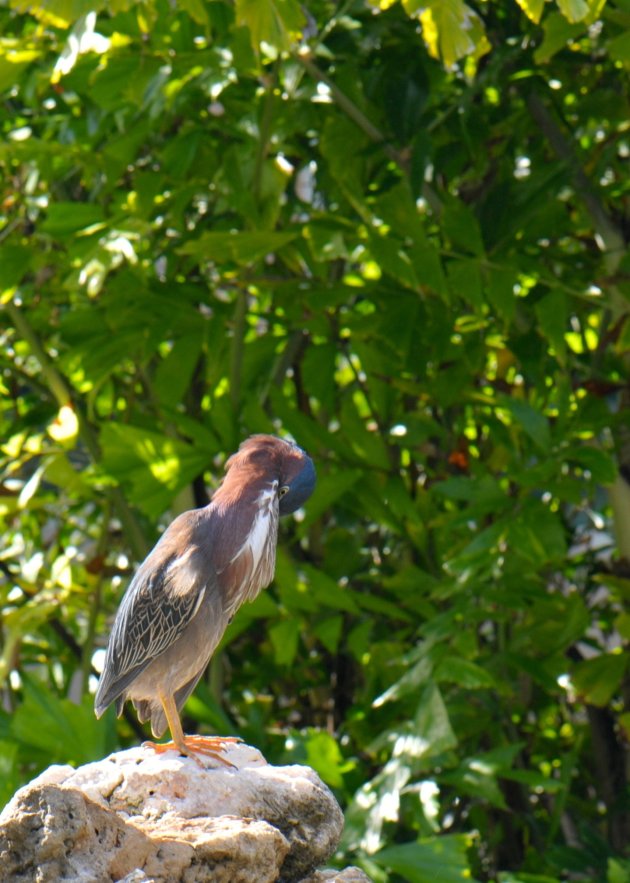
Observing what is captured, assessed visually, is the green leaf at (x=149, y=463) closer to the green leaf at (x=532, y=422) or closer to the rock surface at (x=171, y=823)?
the green leaf at (x=532, y=422)

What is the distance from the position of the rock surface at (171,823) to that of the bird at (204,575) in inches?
4.5

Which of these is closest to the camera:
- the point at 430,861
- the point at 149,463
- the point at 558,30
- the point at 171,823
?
the point at 171,823

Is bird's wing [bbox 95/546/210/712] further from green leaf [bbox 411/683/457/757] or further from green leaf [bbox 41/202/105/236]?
green leaf [bbox 41/202/105/236]

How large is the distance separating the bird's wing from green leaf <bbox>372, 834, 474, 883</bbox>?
39.7 inches

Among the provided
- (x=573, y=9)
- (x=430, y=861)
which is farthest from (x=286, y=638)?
(x=573, y=9)

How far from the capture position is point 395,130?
10.6 feet

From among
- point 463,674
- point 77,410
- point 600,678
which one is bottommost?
point 600,678

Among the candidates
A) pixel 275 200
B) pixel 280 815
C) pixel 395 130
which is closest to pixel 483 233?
pixel 395 130

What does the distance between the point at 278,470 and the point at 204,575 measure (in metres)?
0.21

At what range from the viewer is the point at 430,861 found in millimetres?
2947

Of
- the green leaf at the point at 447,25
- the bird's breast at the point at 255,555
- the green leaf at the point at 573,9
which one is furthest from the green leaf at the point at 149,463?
the green leaf at the point at 573,9

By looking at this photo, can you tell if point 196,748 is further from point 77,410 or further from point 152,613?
point 77,410

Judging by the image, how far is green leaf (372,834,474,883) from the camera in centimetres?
292

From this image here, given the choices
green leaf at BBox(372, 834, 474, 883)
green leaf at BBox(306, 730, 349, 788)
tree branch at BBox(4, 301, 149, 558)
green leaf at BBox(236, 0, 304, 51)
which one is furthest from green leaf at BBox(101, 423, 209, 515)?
green leaf at BBox(236, 0, 304, 51)
